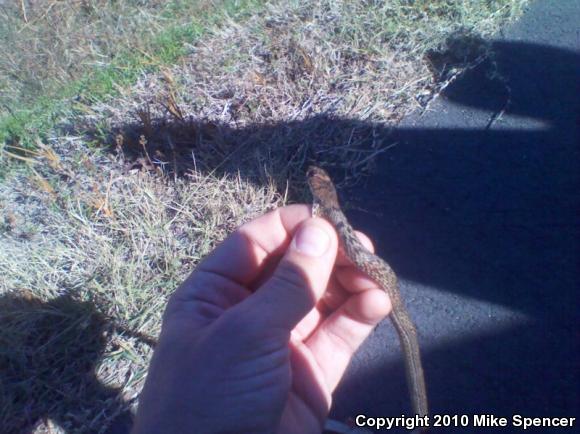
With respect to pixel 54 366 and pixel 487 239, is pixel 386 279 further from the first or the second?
pixel 54 366

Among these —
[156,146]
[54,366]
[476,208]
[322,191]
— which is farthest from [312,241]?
[156,146]

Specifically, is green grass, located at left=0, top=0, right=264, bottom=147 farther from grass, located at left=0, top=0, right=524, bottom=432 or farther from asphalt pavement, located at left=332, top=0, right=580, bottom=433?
asphalt pavement, located at left=332, top=0, right=580, bottom=433

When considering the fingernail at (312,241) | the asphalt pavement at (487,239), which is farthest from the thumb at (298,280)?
the asphalt pavement at (487,239)

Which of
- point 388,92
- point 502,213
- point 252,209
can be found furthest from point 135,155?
point 502,213

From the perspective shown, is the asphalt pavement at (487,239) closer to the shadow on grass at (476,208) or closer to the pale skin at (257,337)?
the shadow on grass at (476,208)

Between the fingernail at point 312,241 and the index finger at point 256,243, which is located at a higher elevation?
the fingernail at point 312,241

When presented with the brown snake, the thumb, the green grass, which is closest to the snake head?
the brown snake

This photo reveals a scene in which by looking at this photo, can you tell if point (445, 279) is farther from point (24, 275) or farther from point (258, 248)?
point (24, 275)
